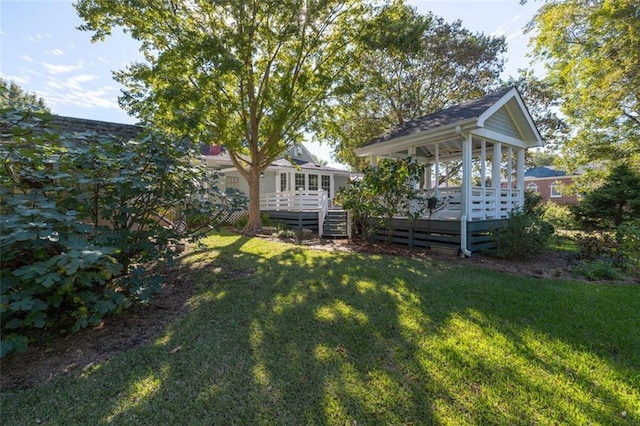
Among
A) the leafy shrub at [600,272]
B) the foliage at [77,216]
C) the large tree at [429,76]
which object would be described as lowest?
the leafy shrub at [600,272]

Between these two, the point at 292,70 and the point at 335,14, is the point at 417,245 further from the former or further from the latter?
the point at 335,14

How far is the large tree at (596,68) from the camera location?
9.47 meters

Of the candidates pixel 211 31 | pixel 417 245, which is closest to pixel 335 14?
pixel 211 31

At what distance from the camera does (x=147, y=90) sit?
1024 cm

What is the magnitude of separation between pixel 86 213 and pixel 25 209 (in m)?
0.82

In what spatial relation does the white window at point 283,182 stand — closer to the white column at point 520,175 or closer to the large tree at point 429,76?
the large tree at point 429,76

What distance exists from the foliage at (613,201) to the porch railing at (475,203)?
5.76m

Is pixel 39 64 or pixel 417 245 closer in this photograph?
pixel 39 64

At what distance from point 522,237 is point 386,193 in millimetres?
3392

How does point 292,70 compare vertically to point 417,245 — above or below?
above

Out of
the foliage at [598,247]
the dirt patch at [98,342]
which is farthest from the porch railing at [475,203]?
the dirt patch at [98,342]

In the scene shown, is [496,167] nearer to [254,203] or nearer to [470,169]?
[470,169]

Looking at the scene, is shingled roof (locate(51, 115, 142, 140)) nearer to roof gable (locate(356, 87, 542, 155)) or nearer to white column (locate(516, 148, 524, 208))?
roof gable (locate(356, 87, 542, 155))

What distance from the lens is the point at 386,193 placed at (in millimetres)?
8203
